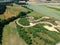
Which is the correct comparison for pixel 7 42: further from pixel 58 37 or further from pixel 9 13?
pixel 9 13

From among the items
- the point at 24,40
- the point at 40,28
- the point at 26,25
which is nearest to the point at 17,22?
the point at 26,25

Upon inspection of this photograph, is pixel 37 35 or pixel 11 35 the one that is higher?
pixel 37 35

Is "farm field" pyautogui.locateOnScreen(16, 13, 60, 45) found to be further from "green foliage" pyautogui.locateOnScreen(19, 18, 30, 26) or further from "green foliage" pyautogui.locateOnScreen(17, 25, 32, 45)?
"green foliage" pyautogui.locateOnScreen(19, 18, 30, 26)

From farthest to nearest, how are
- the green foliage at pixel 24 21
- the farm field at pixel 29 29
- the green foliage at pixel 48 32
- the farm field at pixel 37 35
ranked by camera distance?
the green foliage at pixel 24 21
the green foliage at pixel 48 32
the farm field at pixel 29 29
the farm field at pixel 37 35

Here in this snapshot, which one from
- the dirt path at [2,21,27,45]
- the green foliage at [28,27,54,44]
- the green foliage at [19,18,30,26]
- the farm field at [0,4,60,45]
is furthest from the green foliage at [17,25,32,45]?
the green foliage at [19,18,30,26]

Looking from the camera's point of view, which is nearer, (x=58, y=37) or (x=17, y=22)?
(x=58, y=37)

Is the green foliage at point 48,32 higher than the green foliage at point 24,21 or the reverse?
higher

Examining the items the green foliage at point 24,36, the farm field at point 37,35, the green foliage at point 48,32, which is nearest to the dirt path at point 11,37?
the green foliage at point 24,36

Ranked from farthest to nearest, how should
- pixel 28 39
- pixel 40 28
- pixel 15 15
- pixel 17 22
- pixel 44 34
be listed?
pixel 15 15 < pixel 17 22 < pixel 40 28 < pixel 44 34 < pixel 28 39

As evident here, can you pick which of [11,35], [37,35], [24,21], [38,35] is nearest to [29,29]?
[37,35]

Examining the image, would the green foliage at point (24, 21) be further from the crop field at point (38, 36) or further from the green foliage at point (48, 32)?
the green foliage at point (48, 32)

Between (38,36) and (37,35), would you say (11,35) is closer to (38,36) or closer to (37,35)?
(37,35)
